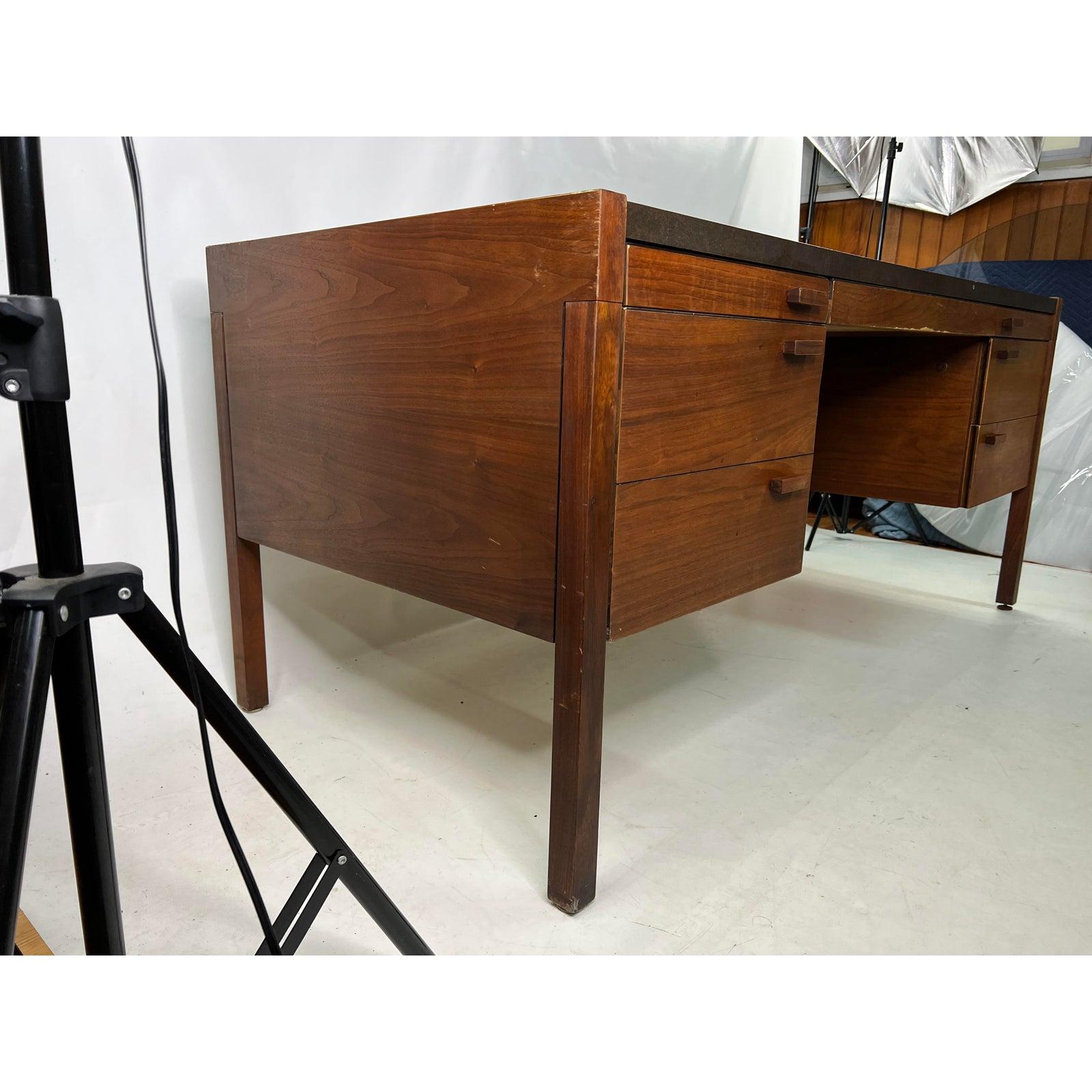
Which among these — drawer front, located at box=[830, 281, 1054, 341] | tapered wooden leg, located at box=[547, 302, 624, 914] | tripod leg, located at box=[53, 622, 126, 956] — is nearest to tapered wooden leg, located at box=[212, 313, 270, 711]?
tapered wooden leg, located at box=[547, 302, 624, 914]

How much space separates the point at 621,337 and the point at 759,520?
0.36 metres

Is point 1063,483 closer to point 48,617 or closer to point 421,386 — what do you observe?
point 421,386

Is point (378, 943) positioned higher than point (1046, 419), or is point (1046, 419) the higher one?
point (1046, 419)

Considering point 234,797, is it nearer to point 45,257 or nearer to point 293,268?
point 293,268

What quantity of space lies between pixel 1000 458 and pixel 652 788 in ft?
3.98

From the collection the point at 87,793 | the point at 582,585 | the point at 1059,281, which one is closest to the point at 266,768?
the point at 87,793

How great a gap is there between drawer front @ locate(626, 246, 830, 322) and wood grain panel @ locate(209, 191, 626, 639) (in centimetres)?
4

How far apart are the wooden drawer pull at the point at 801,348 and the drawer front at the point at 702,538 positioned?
13cm

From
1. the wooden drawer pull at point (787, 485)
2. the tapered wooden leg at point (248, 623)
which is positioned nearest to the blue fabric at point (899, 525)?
the wooden drawer pull at point (787, 485)

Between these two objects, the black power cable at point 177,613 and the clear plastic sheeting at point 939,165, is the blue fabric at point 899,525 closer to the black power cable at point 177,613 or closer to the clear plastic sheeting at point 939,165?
the clear plastic sheeting at point 939,165

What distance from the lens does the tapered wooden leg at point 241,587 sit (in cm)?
123

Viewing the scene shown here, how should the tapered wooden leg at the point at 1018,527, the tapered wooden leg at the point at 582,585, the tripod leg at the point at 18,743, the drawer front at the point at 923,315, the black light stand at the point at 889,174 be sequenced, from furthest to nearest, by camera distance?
the black light stand at the point at 889,174 → the tapered wooden leg at the point at 1018,527 → the drawer front at the point at 923,315 → the tapered wooden leg at the point at 582,585 → the tripod leg at the point at 18,743

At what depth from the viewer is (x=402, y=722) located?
1.31 m

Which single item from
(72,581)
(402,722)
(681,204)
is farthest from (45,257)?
(681,204)
